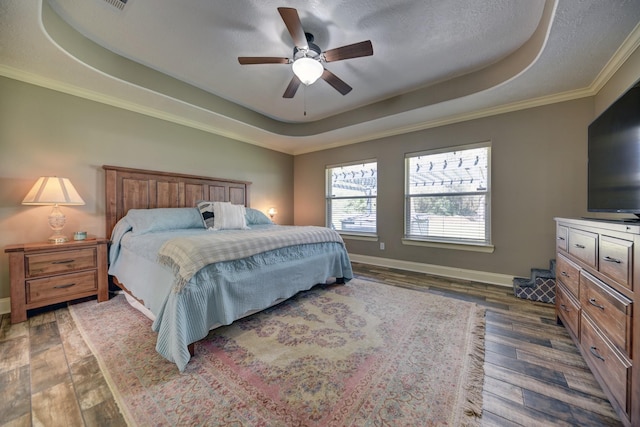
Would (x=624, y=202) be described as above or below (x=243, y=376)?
above

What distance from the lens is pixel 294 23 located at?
1770 millimetres

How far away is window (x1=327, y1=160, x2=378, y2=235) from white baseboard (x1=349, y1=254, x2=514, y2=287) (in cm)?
52

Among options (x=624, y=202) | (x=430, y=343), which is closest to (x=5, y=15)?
(x=430, y=343)

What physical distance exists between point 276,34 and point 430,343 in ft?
9.88

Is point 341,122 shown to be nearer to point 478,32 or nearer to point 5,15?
point 478,32

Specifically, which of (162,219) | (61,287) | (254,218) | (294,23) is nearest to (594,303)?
(294,23)

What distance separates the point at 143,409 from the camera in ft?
4.07

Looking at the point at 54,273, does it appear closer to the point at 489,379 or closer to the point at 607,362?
the point at 489,379

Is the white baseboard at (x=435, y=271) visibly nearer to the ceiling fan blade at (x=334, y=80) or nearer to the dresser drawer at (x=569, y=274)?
the dresser drawer at (x=569, y=274)

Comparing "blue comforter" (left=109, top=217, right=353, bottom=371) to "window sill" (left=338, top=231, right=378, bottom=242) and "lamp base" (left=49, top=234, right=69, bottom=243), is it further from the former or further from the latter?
"window sill" (left=338, top=231, right=378, bottom=242)

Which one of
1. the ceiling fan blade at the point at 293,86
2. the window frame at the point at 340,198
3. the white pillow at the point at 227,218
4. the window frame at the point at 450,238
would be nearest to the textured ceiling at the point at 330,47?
the ceiling fan blade at the point at 293,86

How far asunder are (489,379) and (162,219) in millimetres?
3473

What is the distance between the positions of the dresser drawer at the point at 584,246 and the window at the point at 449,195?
5.10ft

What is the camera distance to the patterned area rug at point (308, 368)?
1.23m
